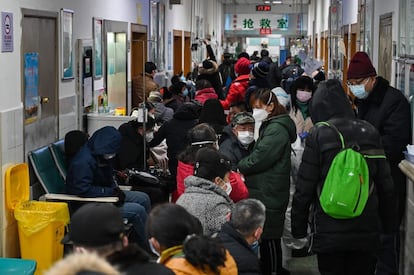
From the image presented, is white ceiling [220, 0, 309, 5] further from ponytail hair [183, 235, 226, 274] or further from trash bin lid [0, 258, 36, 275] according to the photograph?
ponytail hair [183, 235, 226, 274]

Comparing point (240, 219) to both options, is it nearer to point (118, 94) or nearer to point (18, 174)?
point (18, 174)

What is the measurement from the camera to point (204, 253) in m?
2.83

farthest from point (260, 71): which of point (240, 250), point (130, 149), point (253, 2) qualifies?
point (253, 2)

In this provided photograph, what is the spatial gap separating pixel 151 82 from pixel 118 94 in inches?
28.9

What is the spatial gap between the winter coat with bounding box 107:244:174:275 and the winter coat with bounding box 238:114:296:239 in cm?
253

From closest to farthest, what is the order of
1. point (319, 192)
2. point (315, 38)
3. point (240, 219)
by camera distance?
point (240, 219)
point (319, 192)
point (315, 38)

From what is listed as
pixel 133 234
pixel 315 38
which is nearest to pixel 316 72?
pixel 133 234

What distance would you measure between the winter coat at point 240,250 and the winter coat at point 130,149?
3.77 metres

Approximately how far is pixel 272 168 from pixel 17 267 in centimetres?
192

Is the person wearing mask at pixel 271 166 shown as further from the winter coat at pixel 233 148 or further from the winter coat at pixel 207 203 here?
the winter coat at pixel 207 203

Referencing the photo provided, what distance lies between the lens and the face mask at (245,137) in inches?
211

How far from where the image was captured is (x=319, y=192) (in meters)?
4.11

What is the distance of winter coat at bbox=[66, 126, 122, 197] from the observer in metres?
5.68

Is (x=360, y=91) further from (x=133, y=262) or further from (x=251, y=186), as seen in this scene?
(x=133, y=262)
